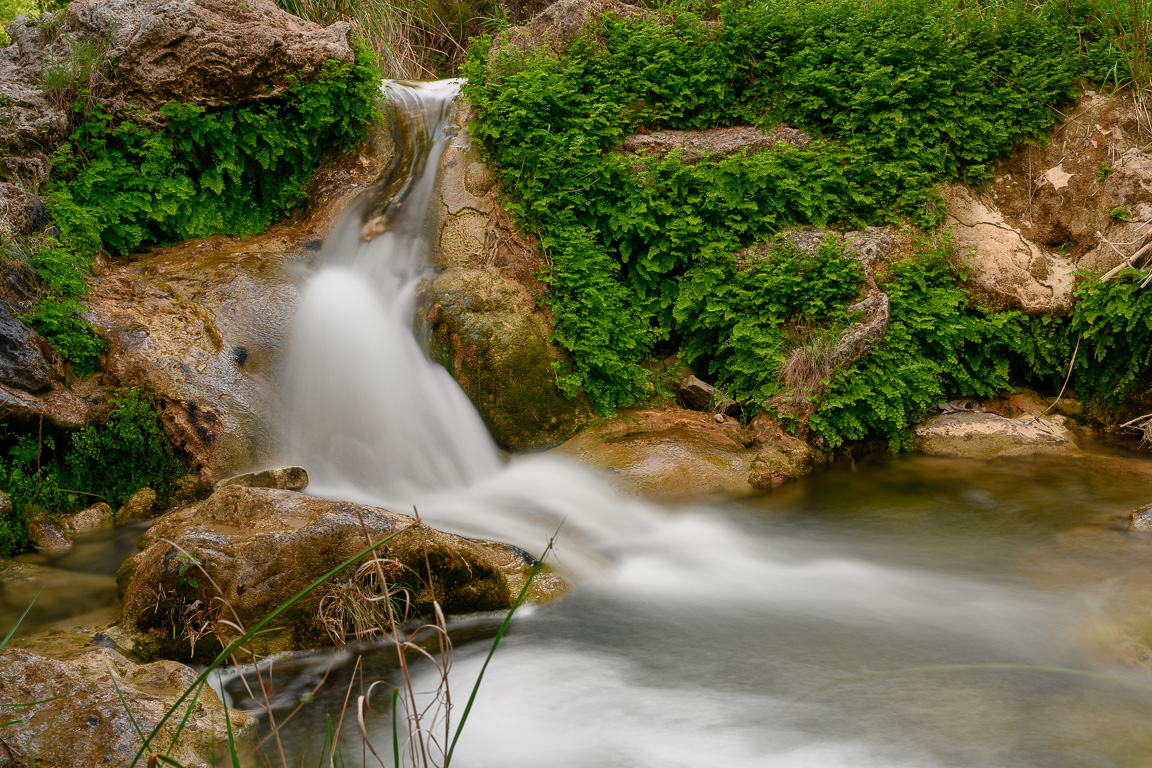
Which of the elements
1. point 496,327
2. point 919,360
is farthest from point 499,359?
point 919,360

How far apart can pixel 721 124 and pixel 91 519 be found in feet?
23.9

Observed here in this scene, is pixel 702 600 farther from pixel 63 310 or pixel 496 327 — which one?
pixel 63 310

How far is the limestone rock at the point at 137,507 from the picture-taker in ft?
18.2

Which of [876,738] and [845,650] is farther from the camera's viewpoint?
[845,650]

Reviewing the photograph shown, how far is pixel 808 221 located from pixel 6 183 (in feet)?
24.3

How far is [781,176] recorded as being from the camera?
7.71 m

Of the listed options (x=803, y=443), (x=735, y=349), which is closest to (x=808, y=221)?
(x=735, y=349)

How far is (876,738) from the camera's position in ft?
10.9

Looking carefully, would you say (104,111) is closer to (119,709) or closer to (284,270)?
(284,270)

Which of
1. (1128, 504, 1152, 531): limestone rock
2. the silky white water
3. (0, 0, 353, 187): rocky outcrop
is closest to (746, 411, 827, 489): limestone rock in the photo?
the silky white water

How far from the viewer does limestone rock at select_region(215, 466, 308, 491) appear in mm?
5387

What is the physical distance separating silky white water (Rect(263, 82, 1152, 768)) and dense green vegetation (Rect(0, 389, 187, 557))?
1.02 meters

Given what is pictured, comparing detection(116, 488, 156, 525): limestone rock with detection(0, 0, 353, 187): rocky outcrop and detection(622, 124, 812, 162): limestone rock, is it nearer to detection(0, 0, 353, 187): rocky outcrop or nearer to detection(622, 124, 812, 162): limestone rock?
detection(0, 0, 353, 187): rocky outcrop

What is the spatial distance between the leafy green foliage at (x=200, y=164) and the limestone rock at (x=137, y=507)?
8.55ft
